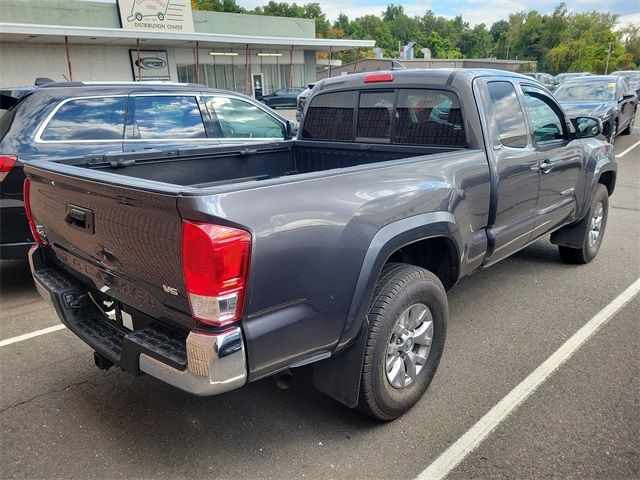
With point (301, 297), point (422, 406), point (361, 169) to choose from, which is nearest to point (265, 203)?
point (301, 297)

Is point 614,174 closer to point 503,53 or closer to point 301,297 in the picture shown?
point 301,297

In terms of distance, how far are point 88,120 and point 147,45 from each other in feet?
72.1

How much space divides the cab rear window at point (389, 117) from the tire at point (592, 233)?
2.28m

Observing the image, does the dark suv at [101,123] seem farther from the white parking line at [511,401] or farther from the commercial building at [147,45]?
the commercial building at [147,45]

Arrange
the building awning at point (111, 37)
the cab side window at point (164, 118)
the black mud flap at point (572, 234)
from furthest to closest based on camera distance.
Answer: the building awning at point (111, 37)
the cab side window at point (164, 118)
the black mud flap at point (572, 234)

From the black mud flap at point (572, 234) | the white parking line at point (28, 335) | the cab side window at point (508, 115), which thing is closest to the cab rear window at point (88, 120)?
the white parking line at point (28, 335)

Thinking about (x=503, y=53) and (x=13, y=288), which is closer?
(x=13, y=288)

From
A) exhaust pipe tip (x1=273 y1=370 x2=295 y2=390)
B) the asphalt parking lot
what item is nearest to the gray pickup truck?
exhaust pipe tip (x1=273 y1=370 x2=295 y2=390)

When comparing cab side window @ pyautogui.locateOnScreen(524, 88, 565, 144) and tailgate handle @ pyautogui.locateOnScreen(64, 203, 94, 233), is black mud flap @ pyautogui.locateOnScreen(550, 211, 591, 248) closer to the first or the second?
A: cab side window @ pyautogui.locateOnScreen(524, 88, 565, 144)

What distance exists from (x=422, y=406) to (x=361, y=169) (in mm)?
1479

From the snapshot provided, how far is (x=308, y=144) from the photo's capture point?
4430 mm

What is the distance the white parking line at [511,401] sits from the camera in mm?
2486

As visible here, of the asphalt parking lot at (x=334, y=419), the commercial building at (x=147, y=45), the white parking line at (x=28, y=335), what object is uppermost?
the commercial building at (x=147, y=45)

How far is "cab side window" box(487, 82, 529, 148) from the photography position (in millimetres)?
3602
